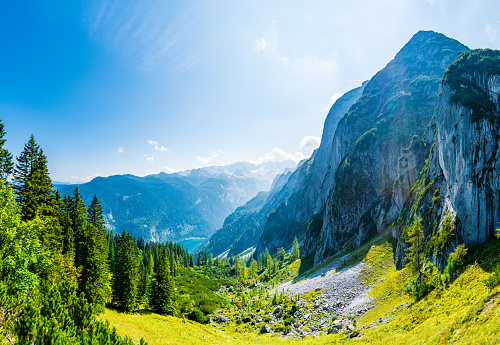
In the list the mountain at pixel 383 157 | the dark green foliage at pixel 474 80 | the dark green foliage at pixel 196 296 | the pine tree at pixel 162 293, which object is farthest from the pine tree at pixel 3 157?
the mountain at pixel 383 157

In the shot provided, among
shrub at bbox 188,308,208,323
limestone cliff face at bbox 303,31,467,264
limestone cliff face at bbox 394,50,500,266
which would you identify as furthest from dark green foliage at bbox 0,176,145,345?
limestone cliff face at bbox 303,31,467,264

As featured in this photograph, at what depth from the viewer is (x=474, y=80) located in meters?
57.4

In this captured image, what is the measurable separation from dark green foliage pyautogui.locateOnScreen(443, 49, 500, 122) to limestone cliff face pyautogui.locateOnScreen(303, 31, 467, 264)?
35165mm

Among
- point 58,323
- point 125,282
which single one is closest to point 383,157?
point 125,282

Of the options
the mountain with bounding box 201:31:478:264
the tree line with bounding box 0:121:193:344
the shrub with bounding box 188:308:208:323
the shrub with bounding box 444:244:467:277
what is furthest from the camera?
the mountain with bounding box 201:31:478:264

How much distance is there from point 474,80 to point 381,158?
73385 millimetres

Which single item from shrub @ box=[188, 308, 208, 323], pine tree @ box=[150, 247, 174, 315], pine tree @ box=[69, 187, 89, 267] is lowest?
shrub @ box=[188, 308, 208, 323]

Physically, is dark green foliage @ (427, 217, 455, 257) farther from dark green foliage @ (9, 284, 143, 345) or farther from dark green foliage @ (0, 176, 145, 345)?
dark green foliage @ (0, 176, 145, 345)

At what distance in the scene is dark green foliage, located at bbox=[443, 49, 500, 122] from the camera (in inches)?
1789

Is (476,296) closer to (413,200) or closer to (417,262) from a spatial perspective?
(417,262)

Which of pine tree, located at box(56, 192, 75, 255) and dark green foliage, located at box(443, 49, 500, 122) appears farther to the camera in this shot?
dark green foliage, located at box(443, 49, 500, 122)

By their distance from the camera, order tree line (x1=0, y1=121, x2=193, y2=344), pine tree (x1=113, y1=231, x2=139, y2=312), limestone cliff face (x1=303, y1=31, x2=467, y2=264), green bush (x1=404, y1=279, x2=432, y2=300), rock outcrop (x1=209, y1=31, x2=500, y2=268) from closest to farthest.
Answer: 1. tree line (x1=0, y1=121, x2=193, y2=344)
2. green bush (x1=404, y1=279, x2=432, y2=300)
3. rock outcrop (x1=209, y1=31, x2=500, y2=268)
4. pine tree (x1=113, y1=231, x2=139, y2=312)
5. limestone cliff face (x1=303, y1=31, x2=467, y2=264)

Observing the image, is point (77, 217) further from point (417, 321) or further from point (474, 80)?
point (474, 80)

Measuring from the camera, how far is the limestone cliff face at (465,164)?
38.5 m
